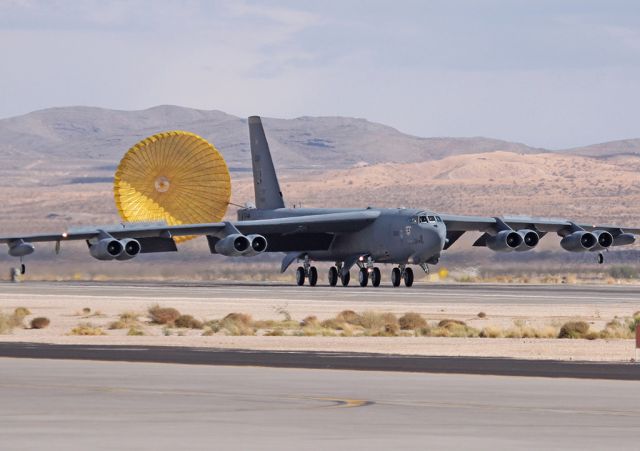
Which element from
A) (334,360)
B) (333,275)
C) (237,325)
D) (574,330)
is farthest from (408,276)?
(334,360)

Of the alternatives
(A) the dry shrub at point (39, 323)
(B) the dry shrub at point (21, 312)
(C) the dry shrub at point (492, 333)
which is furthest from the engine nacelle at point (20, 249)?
(C) the dry shrub at point (492, 333)

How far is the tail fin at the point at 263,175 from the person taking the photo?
82.0 metres

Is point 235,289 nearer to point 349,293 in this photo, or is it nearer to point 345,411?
point 349,293

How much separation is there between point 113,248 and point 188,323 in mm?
25946

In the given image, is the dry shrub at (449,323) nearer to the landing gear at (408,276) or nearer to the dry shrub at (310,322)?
the dry shrub at (310,322)

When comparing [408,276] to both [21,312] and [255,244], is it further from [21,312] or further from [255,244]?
[21,312]

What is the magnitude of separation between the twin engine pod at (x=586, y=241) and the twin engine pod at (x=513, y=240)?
Answer: 7.73 feet

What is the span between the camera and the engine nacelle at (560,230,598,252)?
74.0 meters

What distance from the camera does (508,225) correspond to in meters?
77.0

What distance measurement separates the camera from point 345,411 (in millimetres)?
18812

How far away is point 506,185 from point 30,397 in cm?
17497

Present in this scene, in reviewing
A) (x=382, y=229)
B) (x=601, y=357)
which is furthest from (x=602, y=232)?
(x=601, y=357)

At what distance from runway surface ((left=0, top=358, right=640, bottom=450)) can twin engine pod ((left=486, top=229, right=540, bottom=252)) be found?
46558 mm

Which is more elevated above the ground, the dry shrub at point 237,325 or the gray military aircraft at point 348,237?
the gray military aircraft at point 348,237
